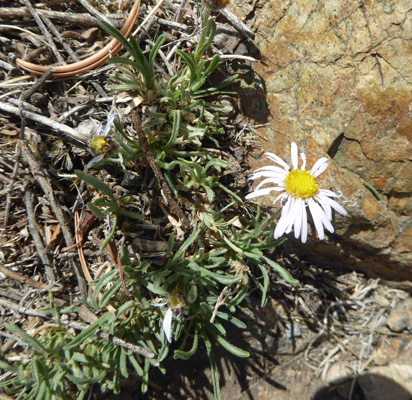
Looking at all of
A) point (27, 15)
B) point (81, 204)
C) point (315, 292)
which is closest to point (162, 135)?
point (81, 204)

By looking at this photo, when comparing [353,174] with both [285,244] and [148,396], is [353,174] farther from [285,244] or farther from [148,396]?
[148,396]

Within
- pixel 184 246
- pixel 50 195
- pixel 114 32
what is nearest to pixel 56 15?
pixel 114 32

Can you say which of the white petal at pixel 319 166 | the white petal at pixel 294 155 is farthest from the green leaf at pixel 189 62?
the white petal at pixel 319 166

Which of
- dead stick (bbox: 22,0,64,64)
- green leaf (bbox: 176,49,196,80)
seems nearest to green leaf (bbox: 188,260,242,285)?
green leaf (bbox: 176,49,196,80)

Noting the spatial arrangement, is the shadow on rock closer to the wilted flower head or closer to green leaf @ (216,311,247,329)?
green leaf @ (216,311,247,329)

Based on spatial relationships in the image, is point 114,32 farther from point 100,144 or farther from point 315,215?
point 315,215

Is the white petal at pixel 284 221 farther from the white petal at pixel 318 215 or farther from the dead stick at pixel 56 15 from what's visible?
the dead stick at pixel 56 15
